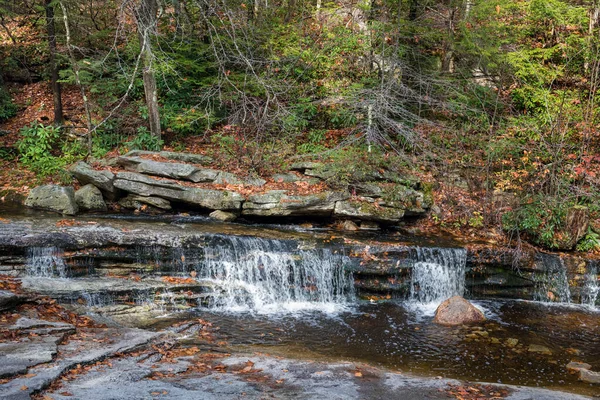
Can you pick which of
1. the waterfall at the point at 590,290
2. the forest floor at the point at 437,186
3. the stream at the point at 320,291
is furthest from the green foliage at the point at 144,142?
the waterfall at the point at 590,290

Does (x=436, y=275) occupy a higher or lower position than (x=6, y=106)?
lower

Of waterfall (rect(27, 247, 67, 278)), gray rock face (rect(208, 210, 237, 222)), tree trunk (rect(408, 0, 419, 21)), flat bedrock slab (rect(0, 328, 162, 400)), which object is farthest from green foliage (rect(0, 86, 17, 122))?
tree trunk (rect(408, 0, 419, 21))

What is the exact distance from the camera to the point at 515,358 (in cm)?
738

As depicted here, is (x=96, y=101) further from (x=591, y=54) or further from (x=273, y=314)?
(x=591, y=54)

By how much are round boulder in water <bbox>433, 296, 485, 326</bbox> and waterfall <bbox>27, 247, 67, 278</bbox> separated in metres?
6.88

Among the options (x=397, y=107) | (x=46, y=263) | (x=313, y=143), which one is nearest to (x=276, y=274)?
(x=46, y=263)

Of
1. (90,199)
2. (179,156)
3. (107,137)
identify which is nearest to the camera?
(90,199)

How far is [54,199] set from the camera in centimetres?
1164

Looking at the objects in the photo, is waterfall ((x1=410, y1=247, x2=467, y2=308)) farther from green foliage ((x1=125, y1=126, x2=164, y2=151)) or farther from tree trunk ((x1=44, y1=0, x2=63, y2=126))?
tree trunk ((x1=44, y1=0, x2=63, y2=126))

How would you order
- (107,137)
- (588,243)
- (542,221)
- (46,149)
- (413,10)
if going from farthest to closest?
(413,10), (107,137), (46,149), (542,221), (588,243)

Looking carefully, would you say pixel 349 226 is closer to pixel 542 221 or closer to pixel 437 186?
pixel 437 186

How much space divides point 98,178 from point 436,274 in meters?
8.43

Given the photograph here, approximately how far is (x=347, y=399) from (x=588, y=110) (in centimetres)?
1156

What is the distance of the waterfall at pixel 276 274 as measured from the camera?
31.3 ft
